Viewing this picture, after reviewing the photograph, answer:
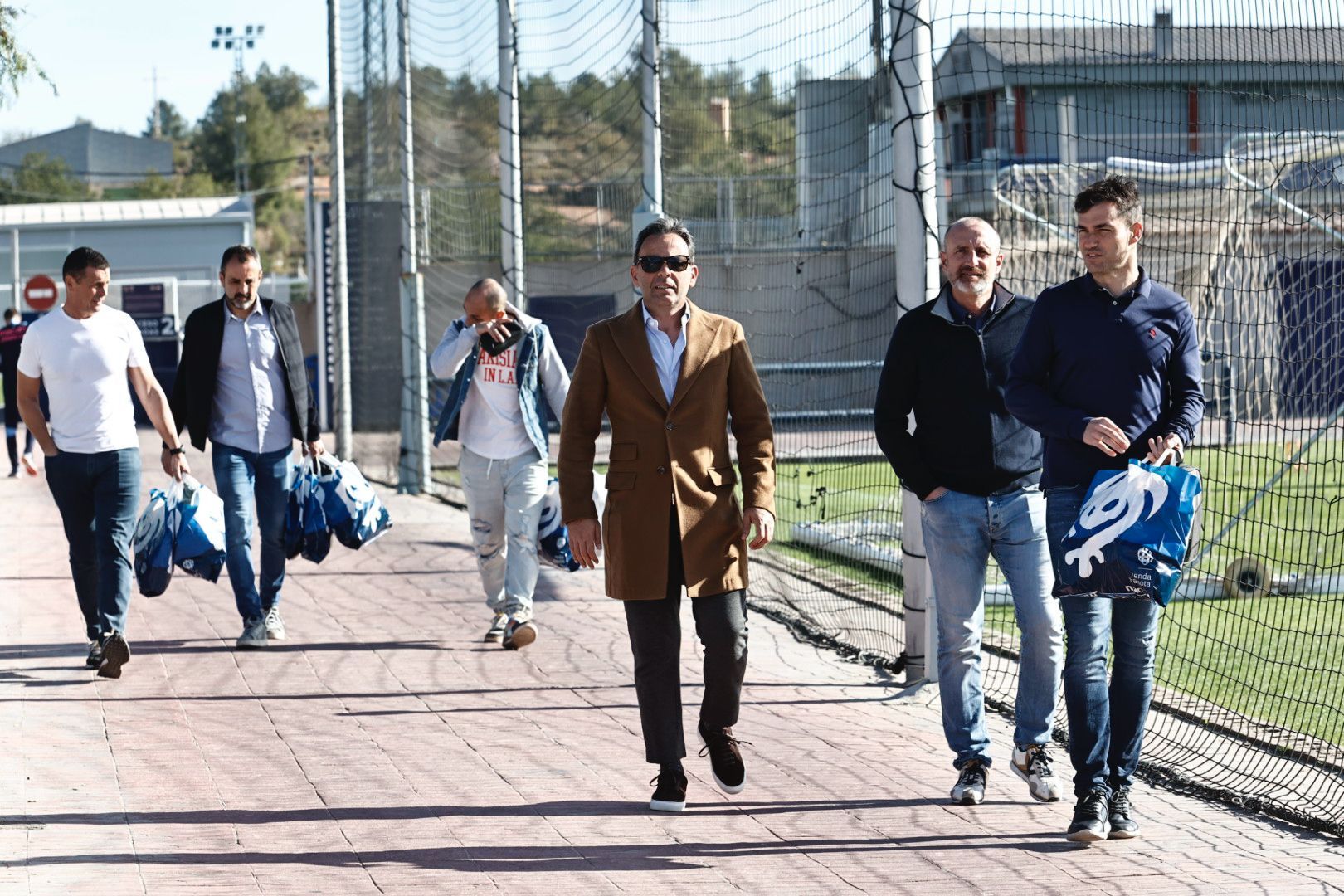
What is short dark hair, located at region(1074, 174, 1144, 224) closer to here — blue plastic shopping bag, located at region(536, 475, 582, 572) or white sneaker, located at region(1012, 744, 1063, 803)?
white sneaker, located at region(1012, 744, 1063, 803)

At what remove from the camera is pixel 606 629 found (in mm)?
9266

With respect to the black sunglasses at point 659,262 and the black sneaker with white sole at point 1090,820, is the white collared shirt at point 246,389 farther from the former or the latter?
the black sneaker with white sole at point 1090,820

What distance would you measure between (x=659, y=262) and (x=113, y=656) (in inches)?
148

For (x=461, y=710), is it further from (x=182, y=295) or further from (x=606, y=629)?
(x=182, y=295)

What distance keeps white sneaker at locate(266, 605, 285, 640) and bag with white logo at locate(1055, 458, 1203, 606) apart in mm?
5066

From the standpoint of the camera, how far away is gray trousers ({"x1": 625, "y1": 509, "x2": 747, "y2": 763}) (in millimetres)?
5660

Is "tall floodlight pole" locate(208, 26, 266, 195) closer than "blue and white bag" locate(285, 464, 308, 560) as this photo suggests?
No

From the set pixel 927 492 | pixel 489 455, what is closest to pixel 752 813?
pixel 927 492

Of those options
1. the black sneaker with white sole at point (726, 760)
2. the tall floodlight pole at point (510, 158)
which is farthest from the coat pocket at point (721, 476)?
the tall floodlight pole at point (510, 158)

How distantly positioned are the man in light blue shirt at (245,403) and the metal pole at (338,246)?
31.9 feet

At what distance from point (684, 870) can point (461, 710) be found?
2.38 meters

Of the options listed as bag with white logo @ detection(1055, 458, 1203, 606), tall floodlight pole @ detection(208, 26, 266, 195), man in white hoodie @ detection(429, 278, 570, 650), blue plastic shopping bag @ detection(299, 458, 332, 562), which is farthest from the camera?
tall floodlight pole @ detection(208, 26, 266, 195)

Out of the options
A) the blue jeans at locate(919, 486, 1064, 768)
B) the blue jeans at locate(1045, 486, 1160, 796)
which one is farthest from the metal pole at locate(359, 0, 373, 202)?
the blue jeans at locate(1045, 486, 1160, 796)

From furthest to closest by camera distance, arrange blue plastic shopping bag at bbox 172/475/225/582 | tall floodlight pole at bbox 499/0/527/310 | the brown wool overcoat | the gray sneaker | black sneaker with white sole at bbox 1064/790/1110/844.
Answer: tall floodlight pole at bbox 499/0/527/310, the gray sneaker, blue plastic shopping bag at bbox 172/475/225/582, the brown wool overcoat, black sneaker with white sole at bbox 1064/790/1110/844
